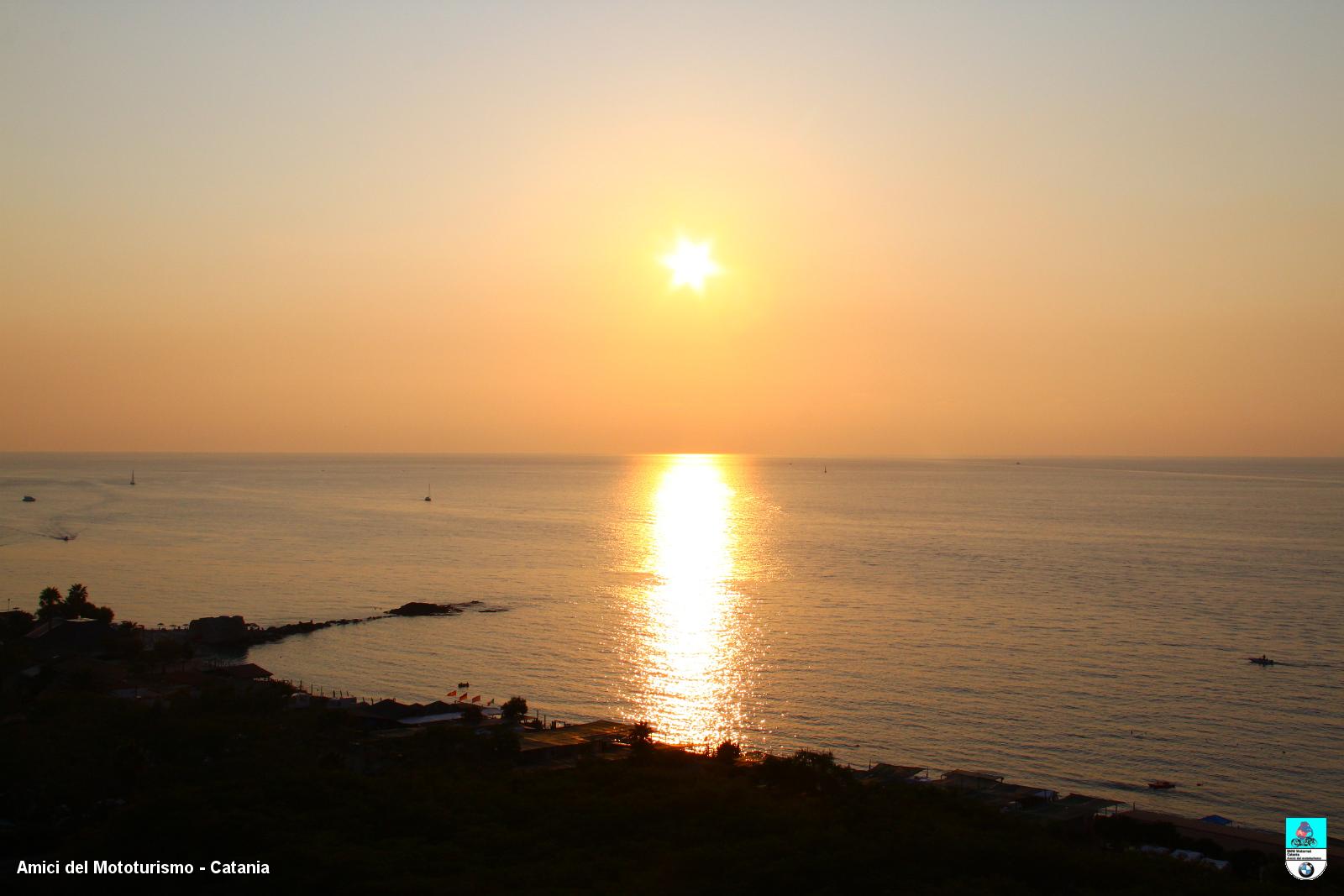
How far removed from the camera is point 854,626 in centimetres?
6431

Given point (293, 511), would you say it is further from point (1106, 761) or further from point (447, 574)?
point (1106, 761)

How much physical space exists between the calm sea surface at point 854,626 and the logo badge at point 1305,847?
103 inches

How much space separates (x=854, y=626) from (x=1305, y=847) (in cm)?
3773

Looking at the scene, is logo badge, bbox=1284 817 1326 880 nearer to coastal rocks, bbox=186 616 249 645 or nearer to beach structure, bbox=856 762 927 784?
beach structure, bbox=856 762 927 784

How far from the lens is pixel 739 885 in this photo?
833 inches

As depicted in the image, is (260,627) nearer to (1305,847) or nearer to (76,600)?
(76,600)

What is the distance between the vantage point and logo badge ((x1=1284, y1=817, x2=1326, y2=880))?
83.7 feet

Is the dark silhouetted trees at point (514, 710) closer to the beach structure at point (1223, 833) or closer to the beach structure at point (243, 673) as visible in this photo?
the beach structure at point (243, 673)

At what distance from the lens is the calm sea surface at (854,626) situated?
40.5m

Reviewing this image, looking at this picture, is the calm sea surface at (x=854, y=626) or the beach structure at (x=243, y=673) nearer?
the calm sea surface at (x=854, y=626)

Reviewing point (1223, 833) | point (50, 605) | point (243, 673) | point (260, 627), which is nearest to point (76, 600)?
point (50, 605)

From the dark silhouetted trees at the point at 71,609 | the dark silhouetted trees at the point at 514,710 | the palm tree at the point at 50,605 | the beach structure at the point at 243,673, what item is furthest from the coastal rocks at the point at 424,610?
the dark silhouetted trees at the point at 514,710

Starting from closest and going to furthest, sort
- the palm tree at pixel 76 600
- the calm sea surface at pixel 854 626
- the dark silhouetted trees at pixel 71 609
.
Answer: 1. the calm sea surface at pixel 854 626
2. the dark silhouetted trees at pixel 71 609
3. the palm tree at pixel 76 600

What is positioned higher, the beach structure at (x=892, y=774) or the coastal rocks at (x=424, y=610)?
the beach structure at (x=892, y=774)
